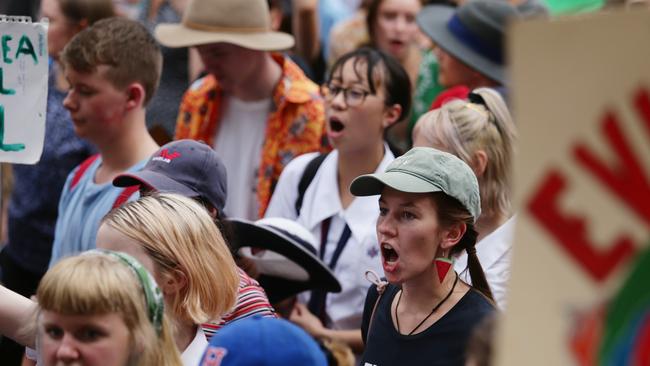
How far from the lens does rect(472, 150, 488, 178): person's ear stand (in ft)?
14.4

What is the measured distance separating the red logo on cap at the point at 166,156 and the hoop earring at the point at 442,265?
112 cm

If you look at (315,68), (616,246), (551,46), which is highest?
(551,46)

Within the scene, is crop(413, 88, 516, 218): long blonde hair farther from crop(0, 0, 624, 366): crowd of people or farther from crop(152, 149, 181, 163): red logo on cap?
crop(152, 149, 181, 163): red logo on cap

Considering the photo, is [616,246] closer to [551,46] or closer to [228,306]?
[551,46]

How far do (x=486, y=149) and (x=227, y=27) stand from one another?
2.09 meters

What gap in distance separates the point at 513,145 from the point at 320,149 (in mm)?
1388

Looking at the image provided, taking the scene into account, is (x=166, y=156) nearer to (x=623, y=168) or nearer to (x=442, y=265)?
(x=442, y=265)

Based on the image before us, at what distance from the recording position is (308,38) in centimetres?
806

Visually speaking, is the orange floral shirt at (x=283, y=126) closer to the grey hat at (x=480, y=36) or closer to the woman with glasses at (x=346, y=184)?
the woman with glasses at (x=346, y=184)

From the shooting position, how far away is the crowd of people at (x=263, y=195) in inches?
114

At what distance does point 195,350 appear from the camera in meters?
3.32

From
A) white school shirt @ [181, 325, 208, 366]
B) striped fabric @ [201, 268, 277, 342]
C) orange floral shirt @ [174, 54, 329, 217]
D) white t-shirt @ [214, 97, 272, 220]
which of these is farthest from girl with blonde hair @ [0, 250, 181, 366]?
white t-shirt @ [214, 97, 272, 220]

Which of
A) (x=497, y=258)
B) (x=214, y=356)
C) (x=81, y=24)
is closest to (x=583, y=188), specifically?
(x=214, y=356)

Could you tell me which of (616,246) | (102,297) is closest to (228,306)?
(102,297)
